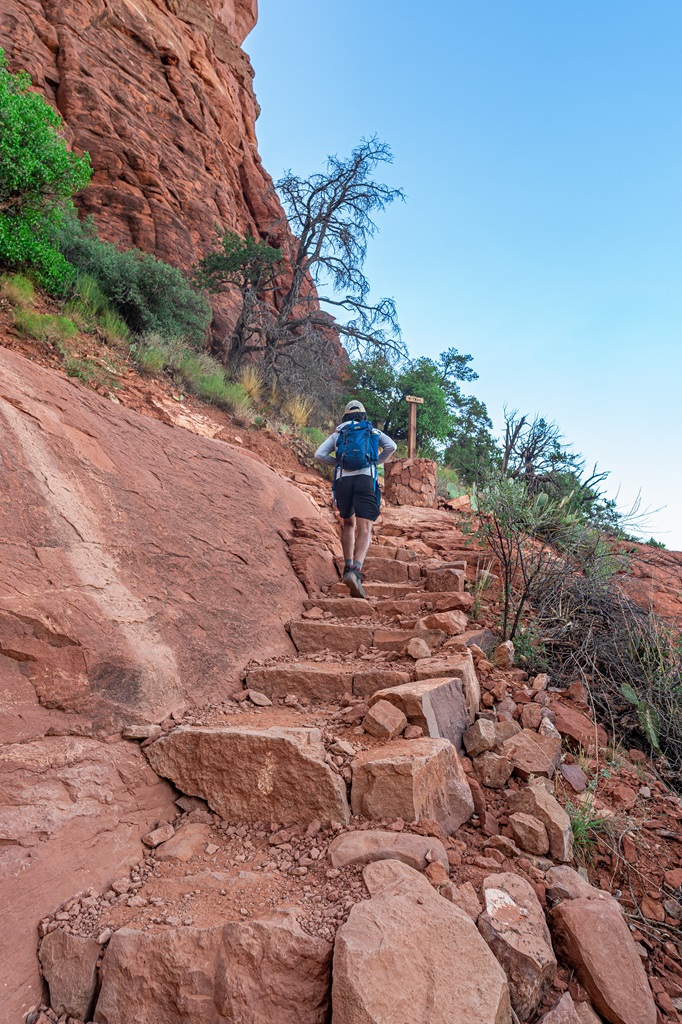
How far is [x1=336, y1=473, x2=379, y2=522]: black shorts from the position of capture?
5.15 metres

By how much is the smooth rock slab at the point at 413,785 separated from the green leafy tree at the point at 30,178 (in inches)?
292

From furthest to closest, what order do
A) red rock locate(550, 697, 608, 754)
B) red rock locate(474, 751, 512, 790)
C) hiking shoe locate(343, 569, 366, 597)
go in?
hiking shoe locate(343, 569, 366, 597) → red rock locate(550, 697, 608, 754) → red rock locate(474, 751, 512, 790)

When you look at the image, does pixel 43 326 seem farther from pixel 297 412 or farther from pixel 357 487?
pixel 297 412

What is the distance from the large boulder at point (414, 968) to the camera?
1.41 meters

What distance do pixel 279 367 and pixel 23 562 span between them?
34.6 ft

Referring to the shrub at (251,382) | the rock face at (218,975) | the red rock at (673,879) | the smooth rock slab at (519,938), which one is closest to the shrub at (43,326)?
the shrub at (251,382)

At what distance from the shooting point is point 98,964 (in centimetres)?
175

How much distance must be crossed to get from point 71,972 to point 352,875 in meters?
0.93

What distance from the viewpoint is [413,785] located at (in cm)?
217

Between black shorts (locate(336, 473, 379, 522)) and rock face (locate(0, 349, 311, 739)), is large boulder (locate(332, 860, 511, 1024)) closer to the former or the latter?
rock face (locate(0, 349, 311, 739))

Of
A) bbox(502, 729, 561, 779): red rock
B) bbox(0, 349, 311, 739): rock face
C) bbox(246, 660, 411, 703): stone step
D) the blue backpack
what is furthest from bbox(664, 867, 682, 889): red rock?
the blue backpack

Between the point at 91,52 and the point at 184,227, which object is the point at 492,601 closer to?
the point at 184,227

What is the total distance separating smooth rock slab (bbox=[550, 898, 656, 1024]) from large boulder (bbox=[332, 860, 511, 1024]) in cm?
40

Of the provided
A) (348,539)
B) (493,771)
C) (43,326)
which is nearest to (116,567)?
(493,771)
